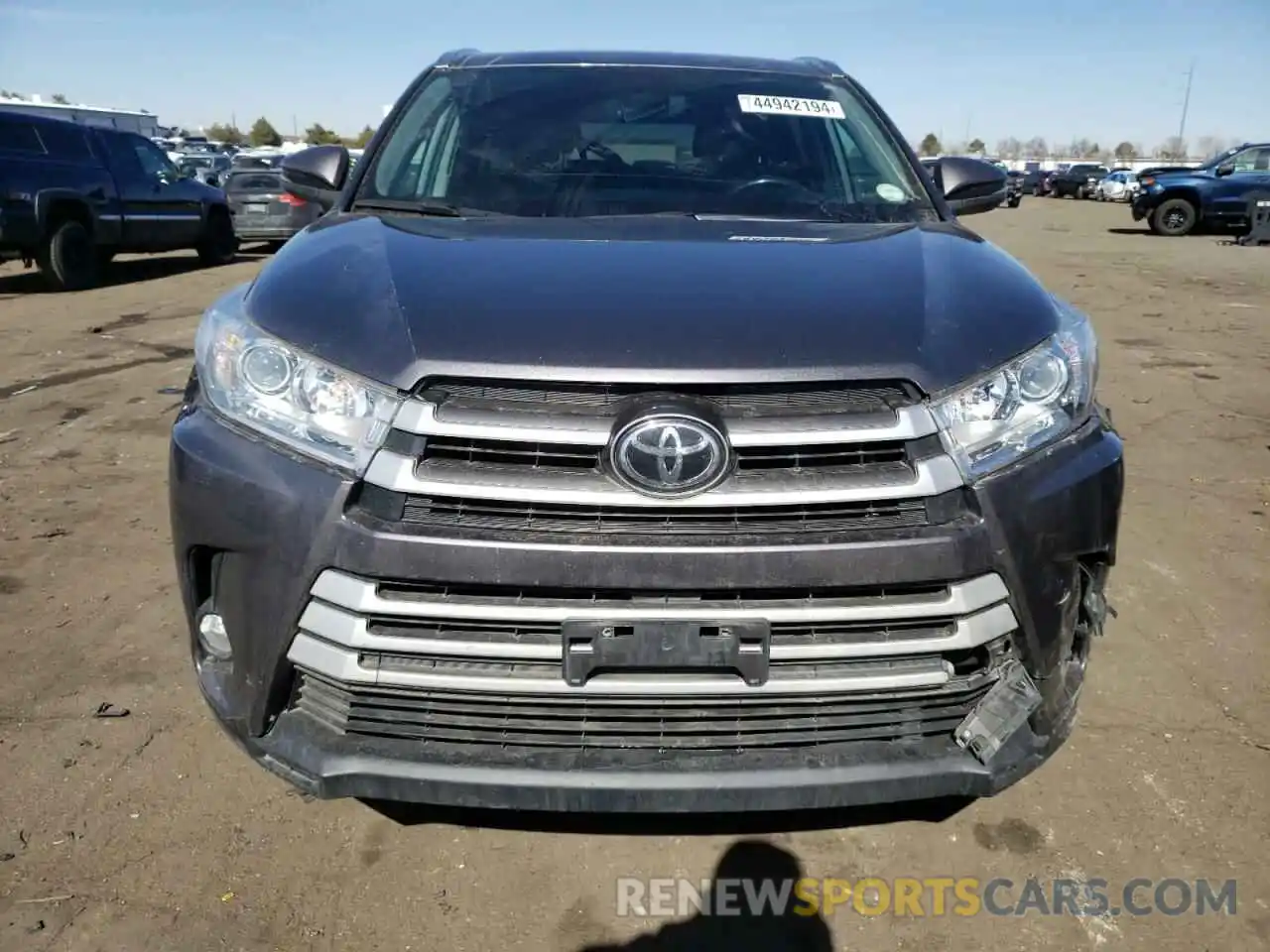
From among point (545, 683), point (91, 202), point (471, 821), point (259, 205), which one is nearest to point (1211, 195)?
point (259, 205)

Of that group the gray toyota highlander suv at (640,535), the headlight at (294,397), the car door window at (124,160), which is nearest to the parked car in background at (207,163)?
the car door window at (124,160)

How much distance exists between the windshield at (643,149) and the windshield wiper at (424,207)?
0.05ft

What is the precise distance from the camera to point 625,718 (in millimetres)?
1864

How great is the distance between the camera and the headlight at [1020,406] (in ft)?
6.13

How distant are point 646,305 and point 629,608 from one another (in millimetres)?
606

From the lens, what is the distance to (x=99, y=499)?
4.40 metres

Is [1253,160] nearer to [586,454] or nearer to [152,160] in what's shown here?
[152,160]

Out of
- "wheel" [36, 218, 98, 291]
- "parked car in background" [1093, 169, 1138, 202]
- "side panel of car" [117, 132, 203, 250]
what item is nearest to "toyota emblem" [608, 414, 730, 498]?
"wheel" [36, 218, 98, 291]

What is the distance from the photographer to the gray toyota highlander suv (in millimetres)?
1762

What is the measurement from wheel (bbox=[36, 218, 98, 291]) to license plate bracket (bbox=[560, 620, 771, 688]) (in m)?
11.7

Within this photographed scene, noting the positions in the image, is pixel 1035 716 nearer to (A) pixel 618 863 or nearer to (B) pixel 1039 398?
(B) pixel 1039 398

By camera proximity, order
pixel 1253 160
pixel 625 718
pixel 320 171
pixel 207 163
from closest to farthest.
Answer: pixel 625 718 → pixel 320 171 → pixel 1253 160 → pixel 207 163

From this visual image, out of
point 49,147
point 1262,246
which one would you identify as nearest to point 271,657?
point 49,147

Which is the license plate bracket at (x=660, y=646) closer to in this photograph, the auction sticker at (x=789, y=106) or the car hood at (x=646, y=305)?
the car hood at (x=646, y=305)
